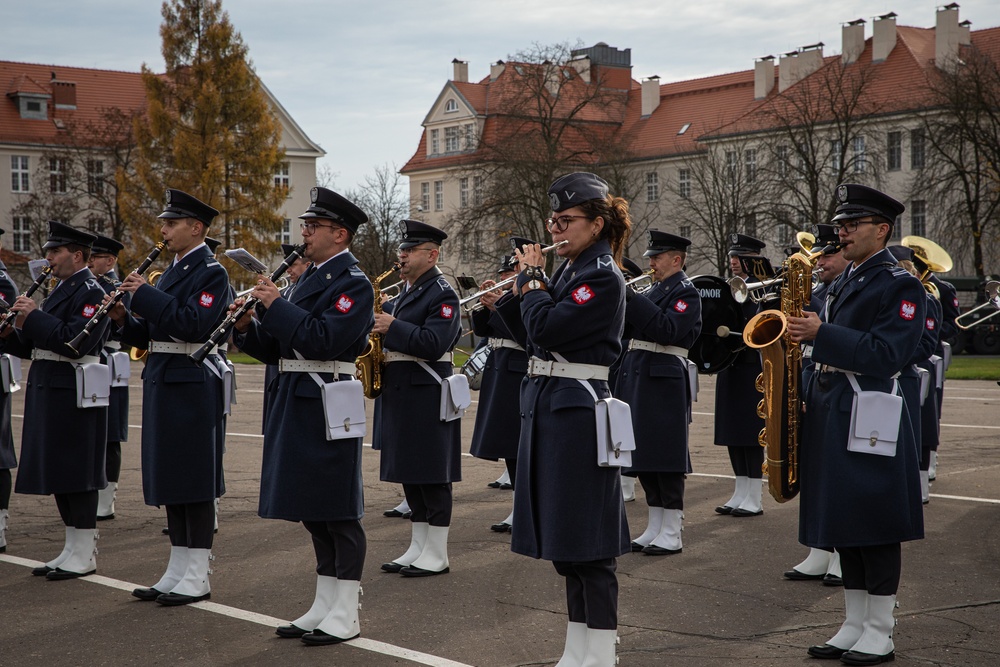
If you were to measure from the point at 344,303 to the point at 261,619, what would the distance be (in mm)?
1869

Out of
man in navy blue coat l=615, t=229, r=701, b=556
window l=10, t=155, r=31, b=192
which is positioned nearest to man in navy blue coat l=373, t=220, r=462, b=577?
man in navy blue coat l=615, t=229, r=701, b=556

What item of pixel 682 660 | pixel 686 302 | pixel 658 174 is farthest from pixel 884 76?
pixel 682 660

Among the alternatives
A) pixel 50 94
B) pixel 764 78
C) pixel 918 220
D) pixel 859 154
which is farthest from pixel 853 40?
pixel 50 94

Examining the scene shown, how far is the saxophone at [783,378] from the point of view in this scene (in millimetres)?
6137

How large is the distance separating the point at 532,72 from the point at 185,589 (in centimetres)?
4175

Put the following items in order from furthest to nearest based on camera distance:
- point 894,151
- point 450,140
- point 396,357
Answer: point 450,140 → point 894,151 → point 396,357

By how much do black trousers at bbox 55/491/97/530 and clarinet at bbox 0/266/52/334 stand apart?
48.0 inches

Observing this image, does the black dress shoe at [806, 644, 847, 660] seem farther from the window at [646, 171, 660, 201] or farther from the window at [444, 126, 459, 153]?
the window at [444, 126, 459, 153]

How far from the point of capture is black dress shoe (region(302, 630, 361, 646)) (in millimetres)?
5973

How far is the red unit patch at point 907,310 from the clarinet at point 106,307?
13.6ft

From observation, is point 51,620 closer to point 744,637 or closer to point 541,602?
point 541,602

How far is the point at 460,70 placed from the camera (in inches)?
3056

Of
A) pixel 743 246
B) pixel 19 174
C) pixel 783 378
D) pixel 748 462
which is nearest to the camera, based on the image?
pixel 783 378

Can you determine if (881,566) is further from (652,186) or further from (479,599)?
(652,186)
